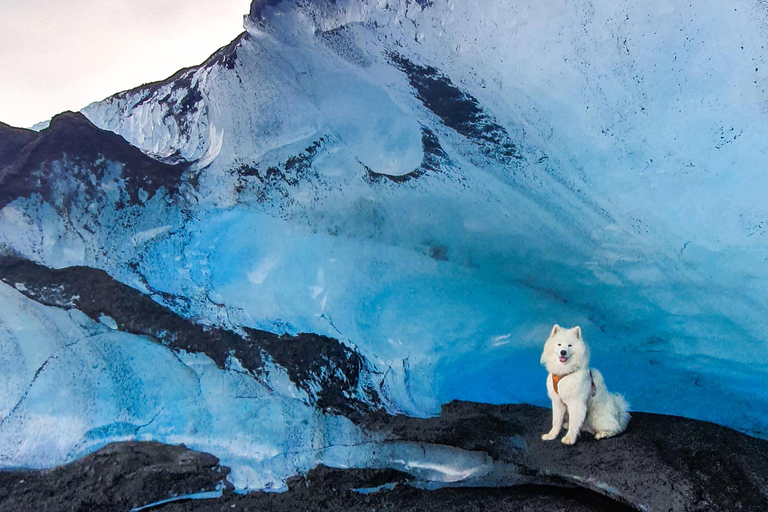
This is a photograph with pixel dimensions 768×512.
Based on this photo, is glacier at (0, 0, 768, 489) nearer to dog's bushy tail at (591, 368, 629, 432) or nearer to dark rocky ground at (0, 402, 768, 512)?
dark rocky ground at (0, 402, 768, 512)

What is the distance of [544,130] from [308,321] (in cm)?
222

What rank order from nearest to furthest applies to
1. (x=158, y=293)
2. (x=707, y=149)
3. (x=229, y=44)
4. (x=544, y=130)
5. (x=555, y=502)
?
1. (x=555, y=502)
2. (x=707, y=149)
3. (x=544, y=130)
4. (x=158, y=293)
5. (x=229, y=44)

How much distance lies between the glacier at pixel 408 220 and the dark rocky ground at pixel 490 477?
7.4 inches

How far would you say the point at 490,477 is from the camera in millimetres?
3299

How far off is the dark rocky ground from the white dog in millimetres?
98

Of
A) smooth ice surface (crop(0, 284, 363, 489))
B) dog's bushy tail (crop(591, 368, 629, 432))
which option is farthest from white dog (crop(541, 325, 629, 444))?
smooth ice surface (crop(0, 284, 363, 489))

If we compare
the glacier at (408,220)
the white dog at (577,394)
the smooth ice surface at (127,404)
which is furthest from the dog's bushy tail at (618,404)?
the smooth ice surface at (127,404)

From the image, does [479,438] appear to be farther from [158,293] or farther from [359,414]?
[158,293]

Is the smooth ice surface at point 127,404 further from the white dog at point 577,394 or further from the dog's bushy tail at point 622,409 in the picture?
the dog's bushy tail at point 622,409

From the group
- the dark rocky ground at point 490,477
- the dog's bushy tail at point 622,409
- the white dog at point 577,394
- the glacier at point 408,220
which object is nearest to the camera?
the dark rocky ground at point 490,477

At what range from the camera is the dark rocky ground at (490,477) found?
112 inches

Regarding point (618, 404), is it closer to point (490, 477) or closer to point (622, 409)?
point (622, 409)

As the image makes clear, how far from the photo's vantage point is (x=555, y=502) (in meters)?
2.99

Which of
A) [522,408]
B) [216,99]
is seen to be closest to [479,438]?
[522,408]
